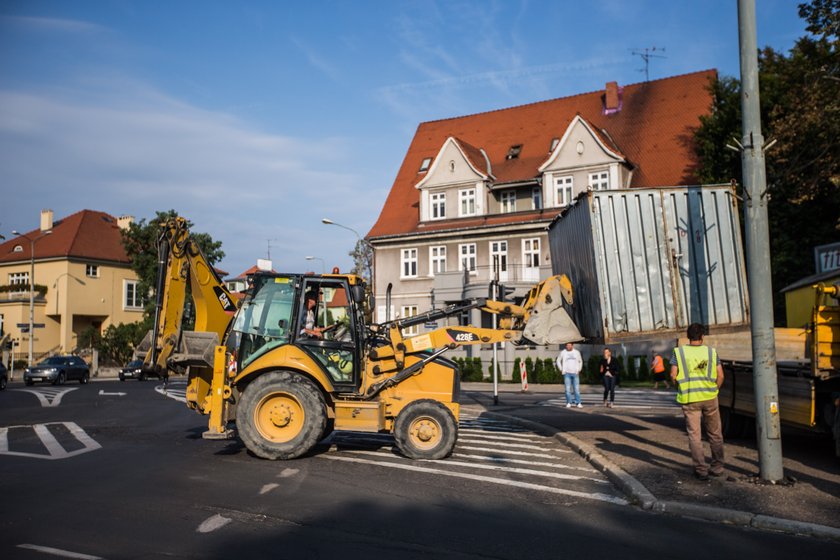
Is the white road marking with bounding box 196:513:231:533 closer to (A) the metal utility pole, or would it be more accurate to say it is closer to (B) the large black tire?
(B) the large black tire

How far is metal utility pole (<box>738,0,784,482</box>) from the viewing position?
8.54 meters

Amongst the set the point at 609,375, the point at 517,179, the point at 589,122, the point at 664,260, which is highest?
the point at 589,122

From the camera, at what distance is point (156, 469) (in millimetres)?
10195

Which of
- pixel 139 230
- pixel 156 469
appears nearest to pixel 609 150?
pixel 156 469

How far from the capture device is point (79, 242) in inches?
2462

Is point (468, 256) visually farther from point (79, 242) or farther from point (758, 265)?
point (79, 242)

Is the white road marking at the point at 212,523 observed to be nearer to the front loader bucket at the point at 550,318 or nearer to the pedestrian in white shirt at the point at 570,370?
the front loader bucket at the point at 550,318

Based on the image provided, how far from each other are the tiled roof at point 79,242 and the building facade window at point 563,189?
41.0 meters

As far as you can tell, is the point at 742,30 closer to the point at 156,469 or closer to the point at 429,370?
the point at 429,370

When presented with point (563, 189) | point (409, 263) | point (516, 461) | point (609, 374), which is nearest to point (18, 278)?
point (409, 263)

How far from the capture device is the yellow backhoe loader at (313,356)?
11.1 metres

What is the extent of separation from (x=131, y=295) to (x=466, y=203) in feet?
121

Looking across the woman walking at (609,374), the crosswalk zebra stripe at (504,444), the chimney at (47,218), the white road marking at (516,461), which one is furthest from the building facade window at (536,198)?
the chimney at (47,218)

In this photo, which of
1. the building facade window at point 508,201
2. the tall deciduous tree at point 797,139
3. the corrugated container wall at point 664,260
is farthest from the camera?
the building facade window at point 508,201
